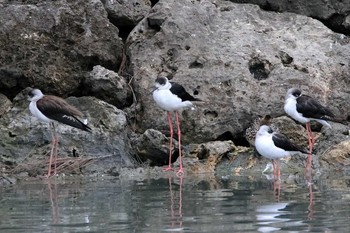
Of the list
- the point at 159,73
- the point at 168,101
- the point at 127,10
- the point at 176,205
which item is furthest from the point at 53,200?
the point at 127,10

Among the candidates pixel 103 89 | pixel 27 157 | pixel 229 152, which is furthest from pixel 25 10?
pixel 229 152

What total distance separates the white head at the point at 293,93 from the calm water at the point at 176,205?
2323 millimetres

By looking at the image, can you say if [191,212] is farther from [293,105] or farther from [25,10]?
[25,10]

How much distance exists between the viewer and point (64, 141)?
626 inches

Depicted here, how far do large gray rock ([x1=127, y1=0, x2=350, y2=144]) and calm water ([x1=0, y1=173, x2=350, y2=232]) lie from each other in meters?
2.62

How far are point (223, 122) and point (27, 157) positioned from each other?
3581 mm

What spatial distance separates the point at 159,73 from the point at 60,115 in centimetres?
277

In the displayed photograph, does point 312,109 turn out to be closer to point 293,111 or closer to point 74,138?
point 293,111

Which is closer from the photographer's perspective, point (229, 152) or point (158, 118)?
point (229, 152)

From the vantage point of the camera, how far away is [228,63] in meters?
17.2

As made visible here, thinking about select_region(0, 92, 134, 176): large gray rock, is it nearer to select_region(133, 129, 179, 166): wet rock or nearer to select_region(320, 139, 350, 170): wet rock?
select_region(133, 129, 179, 166): wet rock

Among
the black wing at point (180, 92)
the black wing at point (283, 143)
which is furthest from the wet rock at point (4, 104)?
the black wing at point (283, 143)

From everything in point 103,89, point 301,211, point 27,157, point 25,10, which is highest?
point 25,10

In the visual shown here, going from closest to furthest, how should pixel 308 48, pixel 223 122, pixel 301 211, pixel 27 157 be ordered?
pixel 301 211 < pixel 27 157 < pixel 223 122 < pixel 308 48
